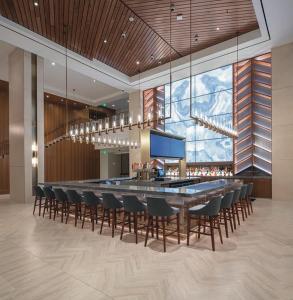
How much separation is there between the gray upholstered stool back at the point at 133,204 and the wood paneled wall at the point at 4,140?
27.3 ft

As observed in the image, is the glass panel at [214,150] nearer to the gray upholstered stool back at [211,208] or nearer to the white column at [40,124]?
the gray upholstered stool back at [211,208]

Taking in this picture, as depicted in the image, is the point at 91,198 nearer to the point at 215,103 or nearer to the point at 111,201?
the point at 111,201

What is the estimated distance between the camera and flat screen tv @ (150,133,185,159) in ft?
23.0

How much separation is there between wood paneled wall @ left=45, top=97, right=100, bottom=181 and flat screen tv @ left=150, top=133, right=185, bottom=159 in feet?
24.0

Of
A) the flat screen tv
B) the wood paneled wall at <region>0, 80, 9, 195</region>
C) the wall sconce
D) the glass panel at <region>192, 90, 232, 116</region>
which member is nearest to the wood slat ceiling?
the glass panel at <region>192, 90, 232, 116</region>

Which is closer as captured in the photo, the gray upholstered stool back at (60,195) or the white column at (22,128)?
the gray upholstered stool back at (60,195)

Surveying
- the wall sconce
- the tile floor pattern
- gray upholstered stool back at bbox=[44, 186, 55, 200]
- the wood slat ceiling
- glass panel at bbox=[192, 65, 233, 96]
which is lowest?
the tile floor pattern

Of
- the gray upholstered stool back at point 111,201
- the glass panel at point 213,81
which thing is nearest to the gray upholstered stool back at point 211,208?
the gray upholstered stool back at point 111,201

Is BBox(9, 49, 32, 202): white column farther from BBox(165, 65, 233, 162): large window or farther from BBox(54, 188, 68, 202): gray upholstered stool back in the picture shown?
BBox(165, 65, 233, 162): large window

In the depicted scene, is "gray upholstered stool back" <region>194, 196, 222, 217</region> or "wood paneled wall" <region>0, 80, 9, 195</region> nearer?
"gray upholstered stool back" <region>194, 196, 222, 217</region>

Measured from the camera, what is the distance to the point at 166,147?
7.65 meters

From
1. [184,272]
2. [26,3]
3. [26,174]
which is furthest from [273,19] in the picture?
[26,174]

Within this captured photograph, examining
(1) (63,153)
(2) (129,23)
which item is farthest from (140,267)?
(1) (63,153)

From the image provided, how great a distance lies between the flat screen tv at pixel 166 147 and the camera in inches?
276
